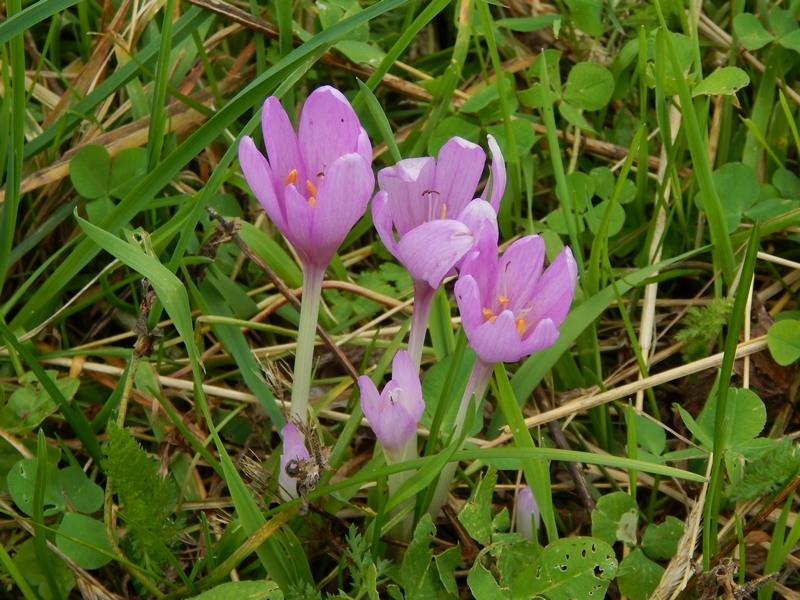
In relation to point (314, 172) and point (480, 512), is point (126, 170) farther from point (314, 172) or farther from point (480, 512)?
point (480, 512)

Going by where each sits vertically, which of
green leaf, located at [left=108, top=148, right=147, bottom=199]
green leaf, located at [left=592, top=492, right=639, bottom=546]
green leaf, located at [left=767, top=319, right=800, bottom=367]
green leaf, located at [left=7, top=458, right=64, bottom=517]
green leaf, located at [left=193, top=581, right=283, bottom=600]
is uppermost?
green leaf, located at [left=108, top=148, right=147, bottom=199]

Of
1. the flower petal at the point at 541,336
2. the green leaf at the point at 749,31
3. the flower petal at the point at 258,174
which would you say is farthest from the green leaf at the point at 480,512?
the green leaf at the point at 749,31

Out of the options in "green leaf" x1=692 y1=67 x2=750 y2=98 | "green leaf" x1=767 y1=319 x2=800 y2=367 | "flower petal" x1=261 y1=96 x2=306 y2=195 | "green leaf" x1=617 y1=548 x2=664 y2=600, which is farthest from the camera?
"green leaf" x1=692 y1=67 x2=750 y2=98

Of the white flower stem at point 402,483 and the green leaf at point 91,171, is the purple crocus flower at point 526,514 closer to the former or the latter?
the white flower stem at point 402,483

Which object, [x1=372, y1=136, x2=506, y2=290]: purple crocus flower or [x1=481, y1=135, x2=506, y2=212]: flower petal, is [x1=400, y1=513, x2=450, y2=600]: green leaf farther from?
[x1=481, y1=135, x2=506, y2=212]: flower petal

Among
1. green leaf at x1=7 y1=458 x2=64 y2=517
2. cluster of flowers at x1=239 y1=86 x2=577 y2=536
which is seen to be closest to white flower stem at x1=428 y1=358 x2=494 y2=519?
cluster of flowers at x1=239 y1=86 x2=577 y2=536

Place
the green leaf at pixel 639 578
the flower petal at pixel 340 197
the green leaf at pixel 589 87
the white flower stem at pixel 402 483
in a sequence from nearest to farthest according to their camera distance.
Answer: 1. the flower petal at pixel 340 197
2. the white flower stem at pixel 402 483
3. the green leaf at pixel 639 578
4. the green leaf at pixel 589 87

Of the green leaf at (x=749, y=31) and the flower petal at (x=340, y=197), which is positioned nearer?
the flower petal at (x=340, y=197)
